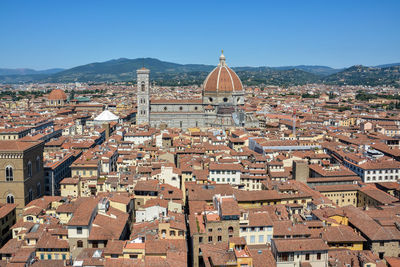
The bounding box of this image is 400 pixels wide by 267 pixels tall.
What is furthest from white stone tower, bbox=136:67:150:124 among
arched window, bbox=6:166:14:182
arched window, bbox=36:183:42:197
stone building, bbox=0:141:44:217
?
arched window, bbox=6:166:14:182

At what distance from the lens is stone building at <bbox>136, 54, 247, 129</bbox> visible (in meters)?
94.1

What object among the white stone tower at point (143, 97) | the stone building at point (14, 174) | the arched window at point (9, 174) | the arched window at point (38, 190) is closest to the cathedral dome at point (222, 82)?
the white stone tower at point (143, 97)

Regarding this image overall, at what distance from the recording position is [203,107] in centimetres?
9981

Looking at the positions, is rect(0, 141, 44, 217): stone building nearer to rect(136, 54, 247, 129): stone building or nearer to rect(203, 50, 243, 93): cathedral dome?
rect(136, 54, 247, 129): stone building

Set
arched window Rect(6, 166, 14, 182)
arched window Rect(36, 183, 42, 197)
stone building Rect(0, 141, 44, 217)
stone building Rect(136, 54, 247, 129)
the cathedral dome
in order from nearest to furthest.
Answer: stone building Rect(0, 141, 44, 217), arched window Rect(6, 166, 14, 182), arched window Rect(36, 183, 42, 197), stone building Rect(136, 54, 247, 129), the cathedral dome

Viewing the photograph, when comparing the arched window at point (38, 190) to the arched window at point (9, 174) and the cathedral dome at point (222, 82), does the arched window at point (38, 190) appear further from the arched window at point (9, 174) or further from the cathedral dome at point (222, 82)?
the cathedral dome at point (222, 82)

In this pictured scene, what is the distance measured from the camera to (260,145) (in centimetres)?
6016

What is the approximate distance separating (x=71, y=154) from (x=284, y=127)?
166 feet

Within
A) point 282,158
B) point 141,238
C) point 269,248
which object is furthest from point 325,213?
point 282,158

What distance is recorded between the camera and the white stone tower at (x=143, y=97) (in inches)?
3706

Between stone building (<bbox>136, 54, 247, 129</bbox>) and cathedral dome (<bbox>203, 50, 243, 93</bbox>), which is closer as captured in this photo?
stone building (<bbox>136, 54, 247, 129</bbox>)

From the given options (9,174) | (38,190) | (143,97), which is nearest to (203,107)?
(143,97)

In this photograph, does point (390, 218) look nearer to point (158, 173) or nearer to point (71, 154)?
point (158, 173)

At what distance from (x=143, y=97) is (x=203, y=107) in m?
15.3
